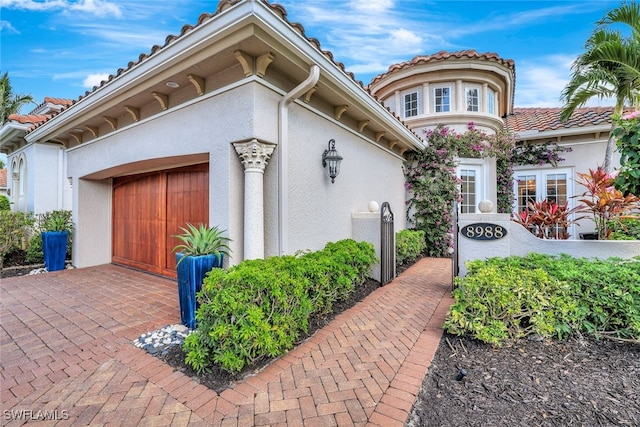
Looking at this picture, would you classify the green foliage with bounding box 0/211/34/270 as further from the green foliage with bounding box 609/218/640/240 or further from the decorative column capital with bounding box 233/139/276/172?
the green foliage with bounding box 609/218/640/240

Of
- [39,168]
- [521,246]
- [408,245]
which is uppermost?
[39,168]

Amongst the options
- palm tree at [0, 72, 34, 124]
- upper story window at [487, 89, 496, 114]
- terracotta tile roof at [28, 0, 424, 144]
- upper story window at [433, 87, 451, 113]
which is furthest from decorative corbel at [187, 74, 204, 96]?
palm tree at [0, 72, 34, 124]

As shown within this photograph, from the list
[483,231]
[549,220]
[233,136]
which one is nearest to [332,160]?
[233,136]

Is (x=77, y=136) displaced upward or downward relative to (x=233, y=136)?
upward

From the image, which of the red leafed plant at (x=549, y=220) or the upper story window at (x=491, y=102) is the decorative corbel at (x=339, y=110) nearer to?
the red leafed plant at (x=549, y=220)

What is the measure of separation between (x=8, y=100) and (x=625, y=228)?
32487mm

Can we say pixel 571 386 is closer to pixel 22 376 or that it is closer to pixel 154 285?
pixel 22 376

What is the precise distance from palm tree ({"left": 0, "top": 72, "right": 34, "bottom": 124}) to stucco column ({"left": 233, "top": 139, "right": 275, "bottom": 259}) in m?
25.1

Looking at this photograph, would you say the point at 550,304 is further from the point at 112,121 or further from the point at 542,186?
the point at 542,186

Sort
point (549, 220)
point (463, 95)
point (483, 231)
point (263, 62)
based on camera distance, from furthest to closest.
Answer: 1. point (463, 95)
2. point (549, 220)
3. point (483, 231)
4. point (263, 62)

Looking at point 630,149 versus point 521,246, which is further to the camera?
point 521,246

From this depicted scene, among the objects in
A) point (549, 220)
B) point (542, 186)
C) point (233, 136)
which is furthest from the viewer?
point (542, 186)

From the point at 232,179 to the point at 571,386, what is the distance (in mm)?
4485

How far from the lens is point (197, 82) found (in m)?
4.45
